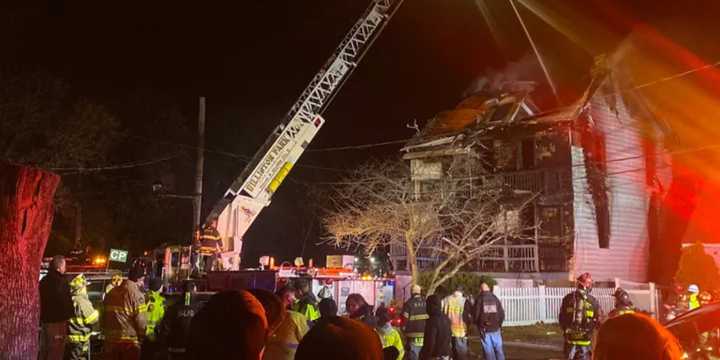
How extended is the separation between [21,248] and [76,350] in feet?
13.4

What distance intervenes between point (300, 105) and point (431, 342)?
39.7 feet

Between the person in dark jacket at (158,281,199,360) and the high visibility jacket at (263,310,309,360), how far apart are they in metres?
1.15

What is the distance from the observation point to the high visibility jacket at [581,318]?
384 inches

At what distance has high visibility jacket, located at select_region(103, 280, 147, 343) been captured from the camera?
7.62 metres

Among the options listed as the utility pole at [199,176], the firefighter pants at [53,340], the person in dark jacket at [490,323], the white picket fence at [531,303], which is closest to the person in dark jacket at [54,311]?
the firefighter pants at [53,340]

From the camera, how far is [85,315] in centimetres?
830

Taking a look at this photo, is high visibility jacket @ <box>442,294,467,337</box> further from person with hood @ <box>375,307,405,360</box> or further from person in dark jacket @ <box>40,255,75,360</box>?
person in dark jacket @ <box>40,255,75,360</box>

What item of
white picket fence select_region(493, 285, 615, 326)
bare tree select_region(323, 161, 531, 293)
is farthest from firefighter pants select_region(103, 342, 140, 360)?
white picket fence select_region(493, 285, 615, 326)

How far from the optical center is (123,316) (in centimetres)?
762

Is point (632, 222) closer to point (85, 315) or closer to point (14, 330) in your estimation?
point (85, 315)

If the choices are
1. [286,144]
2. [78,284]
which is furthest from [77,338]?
[286,144]

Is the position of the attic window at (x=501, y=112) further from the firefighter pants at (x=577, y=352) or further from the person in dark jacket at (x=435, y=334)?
the person in dark jacket at (x=435, y=334)

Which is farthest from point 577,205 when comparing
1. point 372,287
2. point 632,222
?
point 372,287

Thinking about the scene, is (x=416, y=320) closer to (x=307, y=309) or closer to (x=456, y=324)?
(x=456, y=324)
